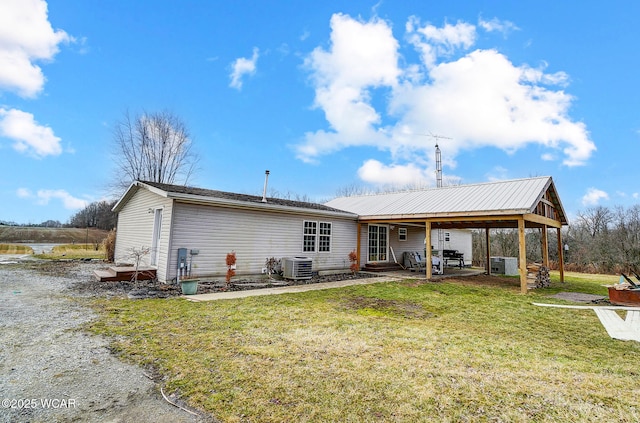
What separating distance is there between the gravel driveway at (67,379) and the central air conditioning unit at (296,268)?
5891 millimetres

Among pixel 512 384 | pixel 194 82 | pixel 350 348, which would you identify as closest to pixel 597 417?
pixel 512 384

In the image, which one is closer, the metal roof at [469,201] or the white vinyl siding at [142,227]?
the white vinyl siding at [142,227]

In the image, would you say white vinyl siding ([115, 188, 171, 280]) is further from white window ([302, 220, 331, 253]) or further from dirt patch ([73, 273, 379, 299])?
white window ([302, 220, 331, 253])

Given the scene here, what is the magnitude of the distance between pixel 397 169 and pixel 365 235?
18.4 metres

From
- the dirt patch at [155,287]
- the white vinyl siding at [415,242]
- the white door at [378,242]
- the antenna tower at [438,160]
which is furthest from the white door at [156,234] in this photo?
the antenna tower at [438,160]

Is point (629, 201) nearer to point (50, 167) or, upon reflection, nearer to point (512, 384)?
point (512, 384)

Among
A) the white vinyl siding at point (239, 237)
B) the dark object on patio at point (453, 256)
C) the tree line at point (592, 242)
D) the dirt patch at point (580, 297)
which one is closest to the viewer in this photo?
the dirt patch at point (580, 297)

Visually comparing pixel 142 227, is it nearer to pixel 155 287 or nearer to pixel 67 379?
pixel 155 287

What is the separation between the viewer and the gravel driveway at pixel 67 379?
2.26 m

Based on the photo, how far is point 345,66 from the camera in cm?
1202

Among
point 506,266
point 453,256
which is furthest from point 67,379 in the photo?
point 453,256

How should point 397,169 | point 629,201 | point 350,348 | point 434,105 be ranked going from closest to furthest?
point 350,348 < point 434,105 < point 629,201 < point 397,169

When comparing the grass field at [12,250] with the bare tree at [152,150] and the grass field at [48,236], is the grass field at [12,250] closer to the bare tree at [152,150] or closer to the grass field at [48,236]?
the grass field at [48,236]

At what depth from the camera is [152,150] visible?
78.3 feet
